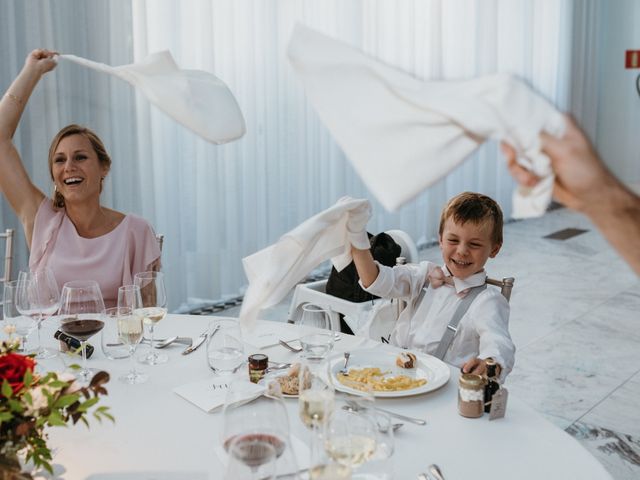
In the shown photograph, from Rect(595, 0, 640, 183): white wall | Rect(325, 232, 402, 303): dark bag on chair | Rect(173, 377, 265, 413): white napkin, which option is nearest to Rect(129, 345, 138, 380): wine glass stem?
Rect(173, 377, 265, 413): white napkin

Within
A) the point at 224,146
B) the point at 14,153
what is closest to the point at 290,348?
the point at 14,153

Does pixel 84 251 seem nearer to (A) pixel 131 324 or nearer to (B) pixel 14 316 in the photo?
(B) pixel 14 316

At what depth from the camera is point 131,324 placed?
1.69 m

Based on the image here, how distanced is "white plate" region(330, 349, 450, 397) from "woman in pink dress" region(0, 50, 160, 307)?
1.12 meters

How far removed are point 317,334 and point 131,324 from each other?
1.36 feet

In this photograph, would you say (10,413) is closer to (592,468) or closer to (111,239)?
(592,468)

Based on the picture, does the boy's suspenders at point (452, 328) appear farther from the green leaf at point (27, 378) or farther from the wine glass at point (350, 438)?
the green leaf at point (27, 378)

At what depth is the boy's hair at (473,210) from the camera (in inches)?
85.9

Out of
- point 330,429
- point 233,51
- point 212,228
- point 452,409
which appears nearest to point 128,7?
point 233,51

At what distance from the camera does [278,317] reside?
173 inches

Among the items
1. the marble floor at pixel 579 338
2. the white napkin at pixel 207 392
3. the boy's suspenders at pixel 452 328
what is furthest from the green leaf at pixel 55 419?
the marble floor at pixel 579 338

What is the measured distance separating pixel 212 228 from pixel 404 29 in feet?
7.82

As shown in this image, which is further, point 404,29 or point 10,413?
point 404,29

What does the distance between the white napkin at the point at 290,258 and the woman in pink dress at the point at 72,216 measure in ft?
3.64
